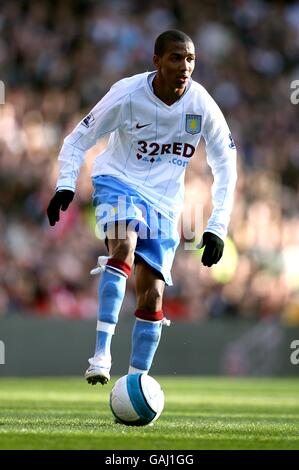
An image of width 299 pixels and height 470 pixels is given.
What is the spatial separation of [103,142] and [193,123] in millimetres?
8338

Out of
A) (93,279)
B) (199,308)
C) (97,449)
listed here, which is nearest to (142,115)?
(97,449)

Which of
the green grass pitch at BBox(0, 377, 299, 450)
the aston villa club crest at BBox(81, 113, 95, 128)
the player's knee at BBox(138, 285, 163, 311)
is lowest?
the green grass pitch at BBox(0, 377, 299, 450)

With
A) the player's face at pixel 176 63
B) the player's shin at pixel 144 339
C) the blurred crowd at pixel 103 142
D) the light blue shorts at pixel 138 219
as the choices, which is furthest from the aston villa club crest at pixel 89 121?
the blurred crowd at pixel 103 142

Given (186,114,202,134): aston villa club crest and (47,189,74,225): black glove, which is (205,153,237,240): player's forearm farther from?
(47,189,74,225): black glove

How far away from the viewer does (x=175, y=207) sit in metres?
7.37

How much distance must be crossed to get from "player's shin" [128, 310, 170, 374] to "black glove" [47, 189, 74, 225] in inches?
30.1

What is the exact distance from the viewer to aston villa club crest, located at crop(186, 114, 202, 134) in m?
7.23

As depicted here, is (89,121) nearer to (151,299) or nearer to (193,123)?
(193,123)

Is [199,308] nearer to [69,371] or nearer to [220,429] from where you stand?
[69,371]

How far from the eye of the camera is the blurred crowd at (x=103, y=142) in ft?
48.7

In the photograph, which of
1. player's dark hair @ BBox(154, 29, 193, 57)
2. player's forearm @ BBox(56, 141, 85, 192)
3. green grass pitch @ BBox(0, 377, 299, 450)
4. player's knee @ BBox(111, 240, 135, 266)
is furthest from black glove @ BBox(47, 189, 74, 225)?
green grass pitch @ BBox(0, 377, 299, 450)

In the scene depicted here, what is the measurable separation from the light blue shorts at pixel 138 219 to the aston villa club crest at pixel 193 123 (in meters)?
0.51

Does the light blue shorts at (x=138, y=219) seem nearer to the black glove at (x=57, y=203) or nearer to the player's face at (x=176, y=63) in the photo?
the black glove at (x=57, y=203)

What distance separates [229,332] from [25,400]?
22.4 feet
